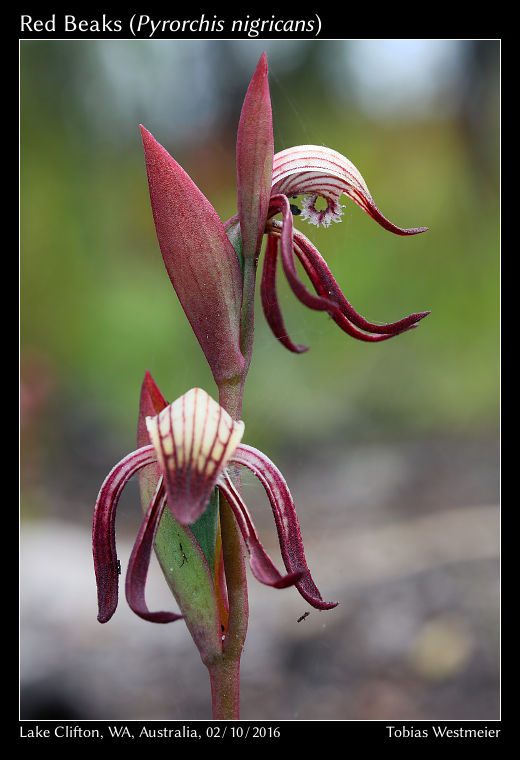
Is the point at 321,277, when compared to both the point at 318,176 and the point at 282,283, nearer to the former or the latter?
the point at 318,176

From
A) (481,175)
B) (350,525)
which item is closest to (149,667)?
(350,525)

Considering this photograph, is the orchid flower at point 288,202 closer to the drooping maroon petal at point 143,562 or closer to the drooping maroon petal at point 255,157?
the drooping maroon petal at point 255,157

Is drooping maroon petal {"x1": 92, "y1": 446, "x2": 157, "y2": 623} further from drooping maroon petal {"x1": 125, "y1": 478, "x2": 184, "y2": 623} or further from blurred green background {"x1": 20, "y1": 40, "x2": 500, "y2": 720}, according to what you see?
blurred green background {"x1": 20, "y1": 40, "x2": 500, "y2": 720}

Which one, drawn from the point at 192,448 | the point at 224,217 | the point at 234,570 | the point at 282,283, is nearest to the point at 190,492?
the point at 192,448

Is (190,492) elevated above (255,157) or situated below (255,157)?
below

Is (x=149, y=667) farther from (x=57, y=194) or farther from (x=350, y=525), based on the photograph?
(x=57, y=194)

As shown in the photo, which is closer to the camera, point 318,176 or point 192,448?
point 192,448

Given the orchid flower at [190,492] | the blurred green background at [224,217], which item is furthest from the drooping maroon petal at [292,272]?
the blurred green background at [224,217]
